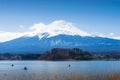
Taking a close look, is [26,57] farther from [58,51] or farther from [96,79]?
[96,79]

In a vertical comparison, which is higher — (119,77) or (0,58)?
(0,58)

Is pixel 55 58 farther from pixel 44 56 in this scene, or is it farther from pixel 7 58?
pixel 7 58

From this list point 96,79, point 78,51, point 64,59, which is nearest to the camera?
point 96,79

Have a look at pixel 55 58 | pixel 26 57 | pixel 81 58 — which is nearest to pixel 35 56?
pixel 26 57

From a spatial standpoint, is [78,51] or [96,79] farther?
[78,51]

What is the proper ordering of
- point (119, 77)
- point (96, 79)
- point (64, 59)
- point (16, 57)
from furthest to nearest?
point (16, 57) → point (64, 59) → point (96, 79) → point (119, 77)

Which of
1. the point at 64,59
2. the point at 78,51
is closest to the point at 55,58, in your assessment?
the point at 64,59

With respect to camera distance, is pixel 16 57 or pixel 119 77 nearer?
pixel 119 77

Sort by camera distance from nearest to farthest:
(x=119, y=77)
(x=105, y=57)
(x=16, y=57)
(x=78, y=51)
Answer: (x=119, y=77) < (x=78, y=51) < (x=105, y=57) < (x=16, y=57)

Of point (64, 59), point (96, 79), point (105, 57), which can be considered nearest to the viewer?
point (96, 79)
